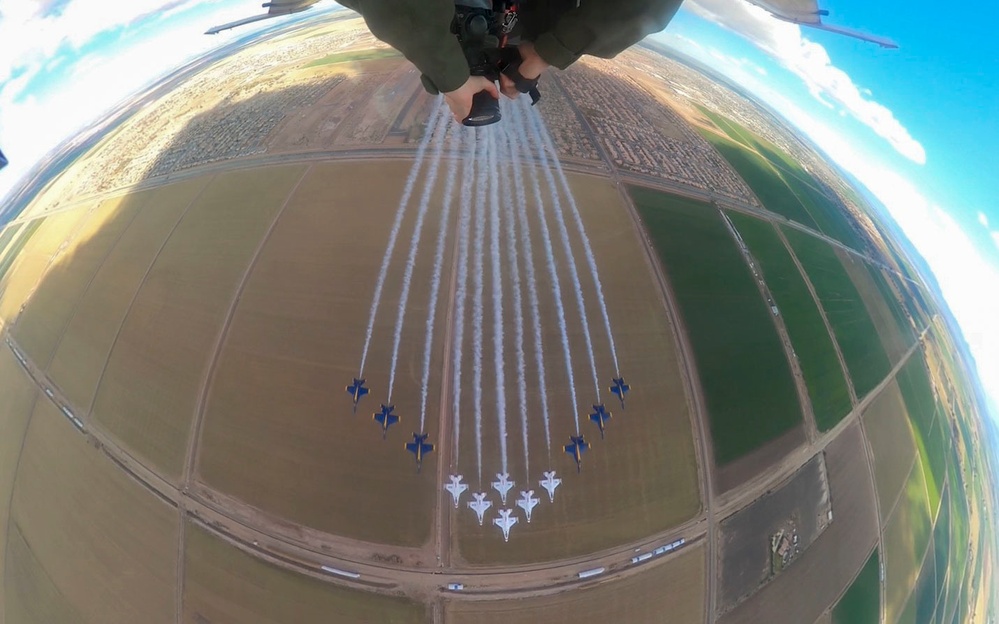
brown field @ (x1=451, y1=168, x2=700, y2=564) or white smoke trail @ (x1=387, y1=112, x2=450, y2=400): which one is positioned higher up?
white smoke trail @ (x1=387, y1=112, x2=450, y2=400)

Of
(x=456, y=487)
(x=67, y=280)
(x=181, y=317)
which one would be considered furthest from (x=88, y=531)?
(x=456, y=487)

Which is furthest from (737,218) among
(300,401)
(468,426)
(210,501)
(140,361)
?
(140,361)

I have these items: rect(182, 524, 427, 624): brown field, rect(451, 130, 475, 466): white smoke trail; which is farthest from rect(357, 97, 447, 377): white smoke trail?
rect(182, 524, 427, 624): brown field

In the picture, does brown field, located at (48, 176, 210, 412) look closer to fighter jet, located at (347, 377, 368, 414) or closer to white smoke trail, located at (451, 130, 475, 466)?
fighter jet, located at (347, 377, 368, 414)

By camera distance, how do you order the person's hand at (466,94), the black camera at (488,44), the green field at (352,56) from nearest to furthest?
the black camera at (488,44), the person's hand at (466,94), the green field at (352,56)

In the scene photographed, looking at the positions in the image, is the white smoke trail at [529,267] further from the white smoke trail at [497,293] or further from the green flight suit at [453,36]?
the green flight suit at [453,36]

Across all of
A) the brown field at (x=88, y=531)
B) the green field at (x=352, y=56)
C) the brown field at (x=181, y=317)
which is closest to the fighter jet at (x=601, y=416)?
the brown field at (x=181, y=317)
